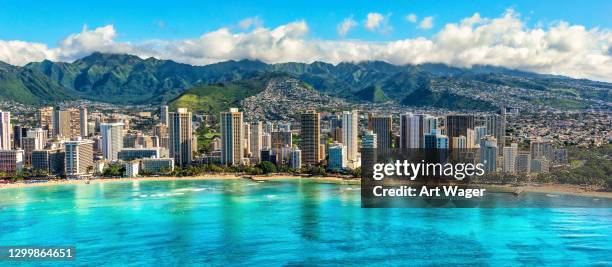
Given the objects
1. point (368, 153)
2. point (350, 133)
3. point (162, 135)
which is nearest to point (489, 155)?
point (368, 153)

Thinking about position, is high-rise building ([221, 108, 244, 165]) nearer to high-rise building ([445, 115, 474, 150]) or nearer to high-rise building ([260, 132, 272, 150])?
high-rise building ([260, 132, 272, 150])

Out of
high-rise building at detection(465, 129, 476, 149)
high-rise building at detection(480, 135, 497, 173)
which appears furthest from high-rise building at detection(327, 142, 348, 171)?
high-rise building at detection(480, 135, 497, 173)

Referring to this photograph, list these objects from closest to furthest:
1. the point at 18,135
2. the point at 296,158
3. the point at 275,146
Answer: the point at 296,158
the point at 18,135
the point at 275,146

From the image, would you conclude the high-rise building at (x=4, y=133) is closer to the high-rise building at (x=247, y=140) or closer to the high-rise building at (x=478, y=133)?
the high-rise building at (x=247, y=140)

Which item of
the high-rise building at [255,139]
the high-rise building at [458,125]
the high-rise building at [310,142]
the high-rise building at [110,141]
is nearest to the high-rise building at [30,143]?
the high-rise building at [110,141]

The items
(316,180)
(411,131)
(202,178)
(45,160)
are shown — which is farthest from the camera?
(411,131)

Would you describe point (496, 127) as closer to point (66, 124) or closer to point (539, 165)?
point (539, 165)

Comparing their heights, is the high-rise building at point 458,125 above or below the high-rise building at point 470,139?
above
